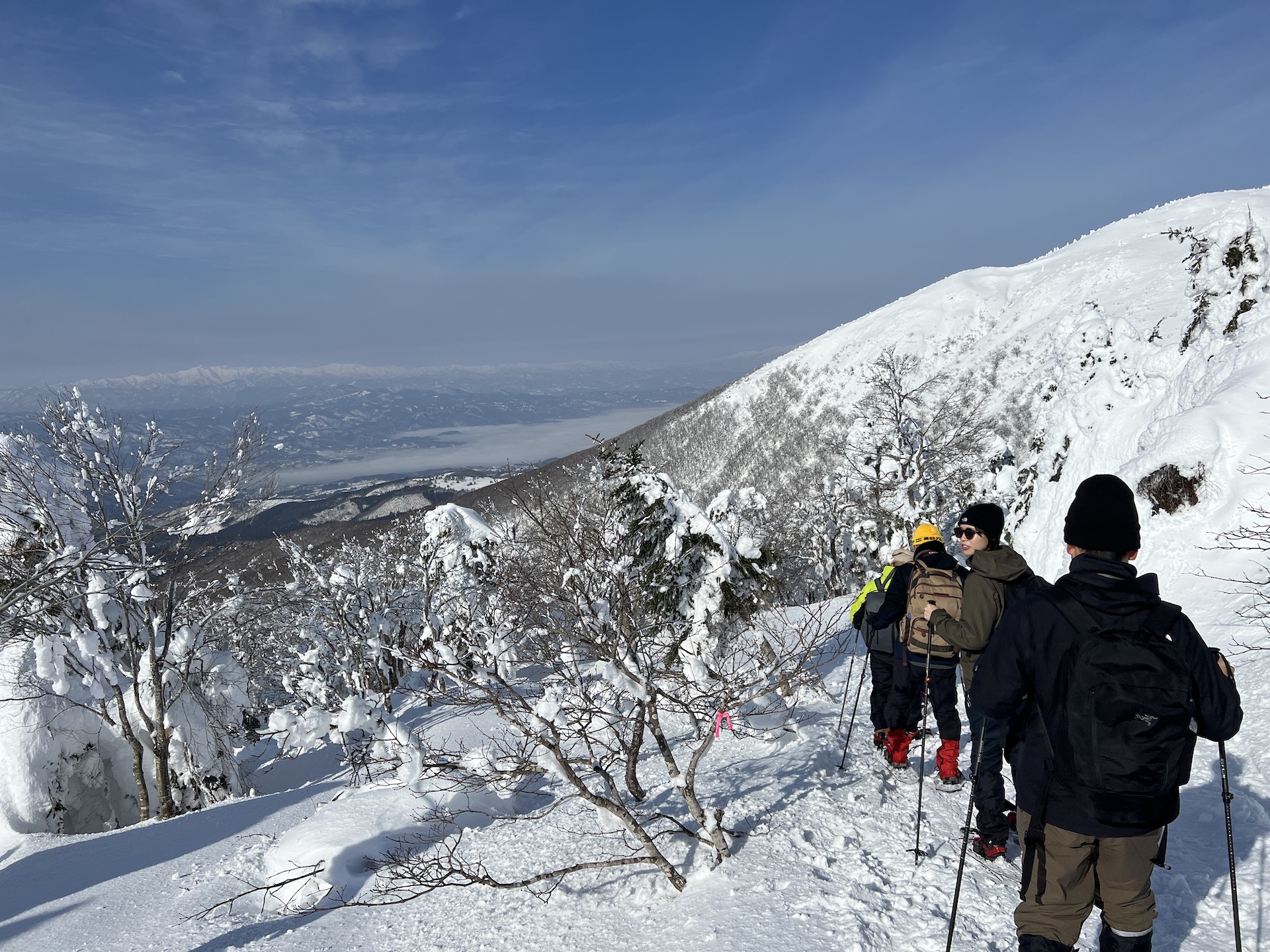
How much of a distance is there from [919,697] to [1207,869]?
205 centimetres

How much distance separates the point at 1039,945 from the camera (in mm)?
2906

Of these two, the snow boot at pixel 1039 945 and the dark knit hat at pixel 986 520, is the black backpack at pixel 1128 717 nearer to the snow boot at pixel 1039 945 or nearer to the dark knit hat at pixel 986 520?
the snow boot at pixel 1039 945

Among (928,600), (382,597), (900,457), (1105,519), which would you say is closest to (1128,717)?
(1105,519)

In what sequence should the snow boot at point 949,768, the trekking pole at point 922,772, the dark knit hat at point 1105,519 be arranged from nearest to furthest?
the dark knit hat at point 1105,519 < the trekking pole at point 922,772 < the snow boot at point 949,768

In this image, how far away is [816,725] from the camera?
7.58 meters

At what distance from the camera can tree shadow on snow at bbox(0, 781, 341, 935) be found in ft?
22.6

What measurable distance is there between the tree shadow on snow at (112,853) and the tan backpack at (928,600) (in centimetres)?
825

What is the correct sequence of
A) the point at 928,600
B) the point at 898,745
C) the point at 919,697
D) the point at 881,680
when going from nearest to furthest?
the point at 928,600 → the point at 919,697 → the point at 898,745 → the point at 881,680

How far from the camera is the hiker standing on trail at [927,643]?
16.3 feet

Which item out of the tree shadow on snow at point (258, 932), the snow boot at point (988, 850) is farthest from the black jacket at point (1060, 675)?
the tree shadow on snow at point (258, 932)

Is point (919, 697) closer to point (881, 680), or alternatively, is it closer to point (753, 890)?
point (881, 680)

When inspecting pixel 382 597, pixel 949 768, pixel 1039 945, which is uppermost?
pixel 1039 945

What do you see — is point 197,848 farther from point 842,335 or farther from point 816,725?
point 842,335

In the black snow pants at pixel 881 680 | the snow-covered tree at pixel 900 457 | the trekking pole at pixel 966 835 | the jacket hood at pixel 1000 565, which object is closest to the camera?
the trekking pole at pixel 966 835
